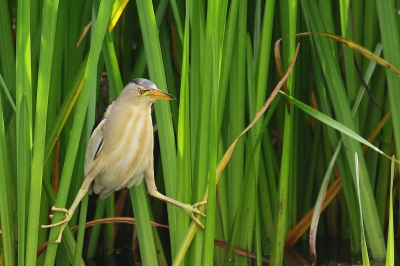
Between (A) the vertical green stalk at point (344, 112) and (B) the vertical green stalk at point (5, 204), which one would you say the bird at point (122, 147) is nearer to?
(B) the vertical green stalk at point (5, 204)

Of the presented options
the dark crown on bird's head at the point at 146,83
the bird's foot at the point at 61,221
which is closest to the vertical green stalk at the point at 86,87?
the bird's foot at the point at 61,221

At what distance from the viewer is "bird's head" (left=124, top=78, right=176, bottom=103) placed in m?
1.84

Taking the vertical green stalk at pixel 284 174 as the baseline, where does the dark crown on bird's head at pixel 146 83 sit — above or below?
above

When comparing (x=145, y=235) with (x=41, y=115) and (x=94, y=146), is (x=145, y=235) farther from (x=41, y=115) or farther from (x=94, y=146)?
(x=41, y=115)

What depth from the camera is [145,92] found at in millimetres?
1910

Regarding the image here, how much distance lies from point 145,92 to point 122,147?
0.23m

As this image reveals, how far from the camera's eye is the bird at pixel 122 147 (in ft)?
6.50

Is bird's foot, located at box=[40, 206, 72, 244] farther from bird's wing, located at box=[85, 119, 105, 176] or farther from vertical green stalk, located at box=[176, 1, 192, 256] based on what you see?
vertical green stalk, located at box=[176, 1, 192, 256]

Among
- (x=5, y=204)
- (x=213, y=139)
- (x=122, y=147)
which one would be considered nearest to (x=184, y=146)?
(x=213, y=139)

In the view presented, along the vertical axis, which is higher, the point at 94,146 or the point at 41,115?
the point at 41,115

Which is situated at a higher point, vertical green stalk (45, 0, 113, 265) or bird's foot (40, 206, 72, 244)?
vertical green stalk (45, 0, 113, 265)

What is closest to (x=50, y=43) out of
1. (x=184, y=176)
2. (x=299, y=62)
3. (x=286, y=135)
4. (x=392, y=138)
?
(x=184, y=176)

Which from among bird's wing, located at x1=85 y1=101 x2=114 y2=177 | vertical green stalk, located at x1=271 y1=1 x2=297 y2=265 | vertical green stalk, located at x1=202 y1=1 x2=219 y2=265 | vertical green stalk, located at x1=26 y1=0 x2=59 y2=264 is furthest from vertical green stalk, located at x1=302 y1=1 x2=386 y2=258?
vertical green stalk, located at x1=26 y1=0 x2=59 y2=264

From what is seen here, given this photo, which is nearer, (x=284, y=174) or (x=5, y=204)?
(x=5, y=204)
